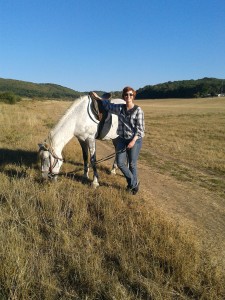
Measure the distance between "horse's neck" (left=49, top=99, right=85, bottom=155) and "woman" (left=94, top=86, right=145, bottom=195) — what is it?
0.78 m

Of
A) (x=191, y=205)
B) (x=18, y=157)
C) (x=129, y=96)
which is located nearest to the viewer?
(x=129, y=96)

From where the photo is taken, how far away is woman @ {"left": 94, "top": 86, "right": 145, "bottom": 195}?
19.3ft

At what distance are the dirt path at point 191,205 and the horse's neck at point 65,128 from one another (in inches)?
78.3

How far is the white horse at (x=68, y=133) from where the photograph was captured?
6289mm

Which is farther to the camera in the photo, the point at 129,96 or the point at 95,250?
the point at 129,96

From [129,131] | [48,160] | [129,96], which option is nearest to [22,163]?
[48,160]

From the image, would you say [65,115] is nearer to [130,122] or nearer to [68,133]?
[68,133]

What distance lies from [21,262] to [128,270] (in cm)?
120

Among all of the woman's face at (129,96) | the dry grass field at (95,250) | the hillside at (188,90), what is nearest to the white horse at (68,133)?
the dry grass field at (95,250)

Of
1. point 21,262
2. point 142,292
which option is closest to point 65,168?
point 21,262

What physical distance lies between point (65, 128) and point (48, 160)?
0.82 m

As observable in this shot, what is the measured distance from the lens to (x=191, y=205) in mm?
6332

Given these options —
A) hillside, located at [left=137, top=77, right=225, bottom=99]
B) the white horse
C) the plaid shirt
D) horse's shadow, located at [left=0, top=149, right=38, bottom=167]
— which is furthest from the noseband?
hillside, located at [left=137, top=77, right=225, bottom=99]

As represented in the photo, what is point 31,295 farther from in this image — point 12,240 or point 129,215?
point 129,215
